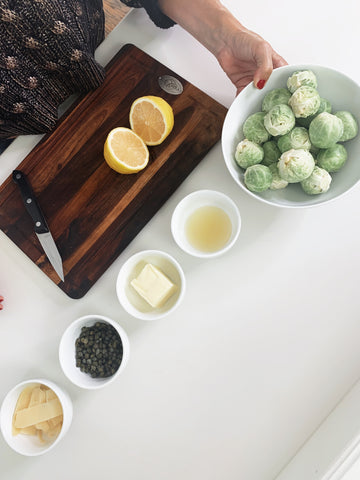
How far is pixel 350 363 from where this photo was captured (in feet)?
3.84

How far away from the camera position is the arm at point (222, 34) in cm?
110

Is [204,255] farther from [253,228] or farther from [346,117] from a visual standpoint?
[346,117]

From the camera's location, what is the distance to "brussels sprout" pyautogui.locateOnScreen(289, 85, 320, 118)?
3.22ft

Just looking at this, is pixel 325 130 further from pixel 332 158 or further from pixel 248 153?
pixel 248 153

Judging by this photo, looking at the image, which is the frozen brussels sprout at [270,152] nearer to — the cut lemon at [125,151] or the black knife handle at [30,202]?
the cut lemon at [125,151]

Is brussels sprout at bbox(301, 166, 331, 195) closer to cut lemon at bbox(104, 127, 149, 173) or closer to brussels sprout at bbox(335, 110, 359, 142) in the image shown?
brussels sprout at bbox(335, 110, 359, 142)

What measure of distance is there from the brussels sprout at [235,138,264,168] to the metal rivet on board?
0.95 feet

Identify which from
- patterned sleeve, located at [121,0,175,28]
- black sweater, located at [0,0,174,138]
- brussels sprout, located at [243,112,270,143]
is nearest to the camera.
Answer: black sweater, located at [0,0,174,138]

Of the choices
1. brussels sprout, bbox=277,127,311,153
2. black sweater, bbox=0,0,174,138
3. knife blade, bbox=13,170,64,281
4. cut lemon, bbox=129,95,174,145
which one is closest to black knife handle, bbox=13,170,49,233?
knife blade, bbox=13,170,64,281

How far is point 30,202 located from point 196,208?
47 centimetres

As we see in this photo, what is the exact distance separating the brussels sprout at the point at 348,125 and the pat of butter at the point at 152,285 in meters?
0.57

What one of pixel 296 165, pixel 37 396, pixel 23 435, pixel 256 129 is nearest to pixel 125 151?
pixel 256 129

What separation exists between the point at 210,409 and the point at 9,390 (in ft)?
1.91

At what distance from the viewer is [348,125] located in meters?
1.02
